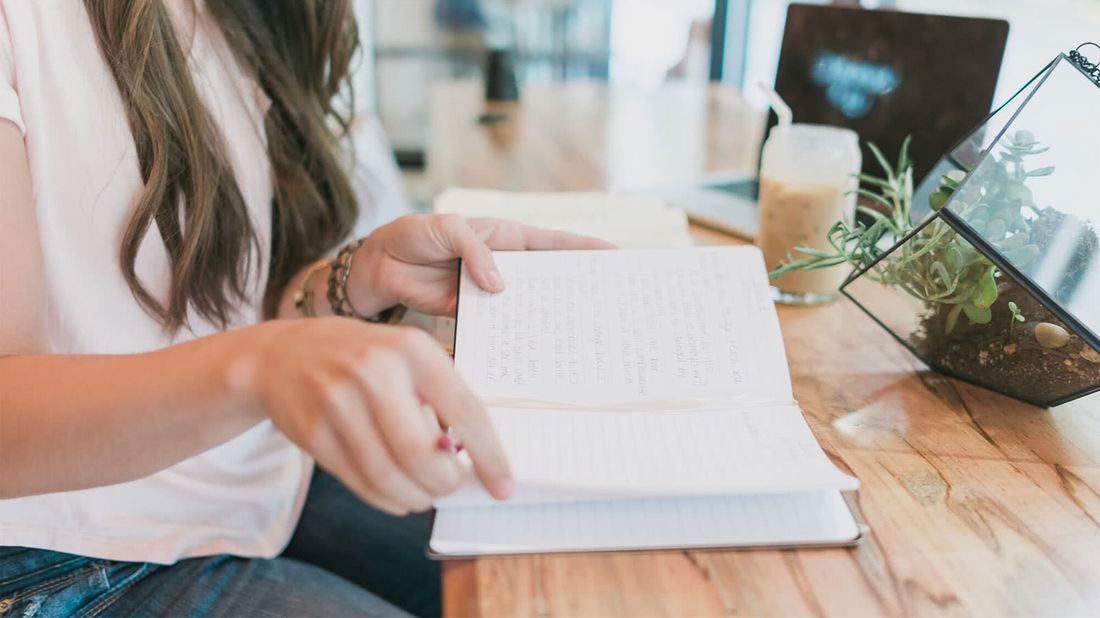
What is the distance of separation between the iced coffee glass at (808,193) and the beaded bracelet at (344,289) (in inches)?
16.0

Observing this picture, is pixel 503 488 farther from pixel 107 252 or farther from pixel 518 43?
pixel 518 43

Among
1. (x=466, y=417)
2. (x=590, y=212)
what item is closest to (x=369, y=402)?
(x=466, y=417)

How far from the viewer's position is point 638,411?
0.60 m

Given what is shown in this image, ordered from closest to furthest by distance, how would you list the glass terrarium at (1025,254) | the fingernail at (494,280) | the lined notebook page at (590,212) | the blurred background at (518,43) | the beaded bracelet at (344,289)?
the glass terrarium at (1025,254), the fingernail at (494,280), the beaded bracelet at (344,289), the lined notebook page at (590,212), the blurred background at (518,43)

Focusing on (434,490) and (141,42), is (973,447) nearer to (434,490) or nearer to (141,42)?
(434,490)

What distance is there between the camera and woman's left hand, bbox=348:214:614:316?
0.73m

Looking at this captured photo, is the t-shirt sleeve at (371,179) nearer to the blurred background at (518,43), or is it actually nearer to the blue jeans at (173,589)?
the blue jeans at (173,589)

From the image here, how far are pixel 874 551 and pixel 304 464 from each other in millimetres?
682

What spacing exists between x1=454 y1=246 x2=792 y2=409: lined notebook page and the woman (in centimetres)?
4

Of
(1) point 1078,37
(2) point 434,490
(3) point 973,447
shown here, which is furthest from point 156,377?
(1) point 1078,37

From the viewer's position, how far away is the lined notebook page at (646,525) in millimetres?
504

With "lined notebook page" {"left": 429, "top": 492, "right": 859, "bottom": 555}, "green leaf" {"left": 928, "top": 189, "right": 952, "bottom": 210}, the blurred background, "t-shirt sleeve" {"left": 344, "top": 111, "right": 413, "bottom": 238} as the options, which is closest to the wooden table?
"lined notebook page" {"left": 429, "top": 492, "right": 859, "bottom": 555}

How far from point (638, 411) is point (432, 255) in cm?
28

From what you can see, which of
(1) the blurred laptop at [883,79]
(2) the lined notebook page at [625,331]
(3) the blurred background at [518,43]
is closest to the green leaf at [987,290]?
(2) the lined notebook page at [625,331]
